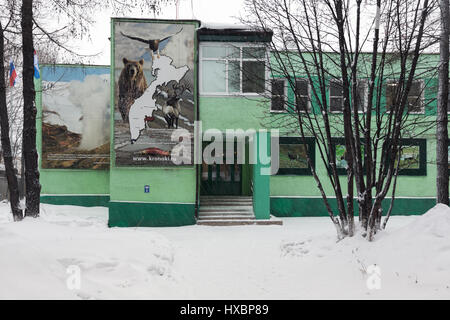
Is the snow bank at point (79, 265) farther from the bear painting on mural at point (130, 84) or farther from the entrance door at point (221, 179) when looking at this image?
the entrance door at point (221, 179)

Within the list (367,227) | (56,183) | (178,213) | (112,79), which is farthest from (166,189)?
(367,227)

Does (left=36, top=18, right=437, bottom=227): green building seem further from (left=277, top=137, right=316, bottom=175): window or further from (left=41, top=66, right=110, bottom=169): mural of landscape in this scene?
(left=41, top=66, right=110, bottom=169): mural of landscape

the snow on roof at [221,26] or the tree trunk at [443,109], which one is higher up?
the snow on roof at [221,26]

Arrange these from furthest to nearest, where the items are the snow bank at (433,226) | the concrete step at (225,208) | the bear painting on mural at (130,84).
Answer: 1. the concrete step at (225,208)
2. the bear painting on mural at (130,84)
3. the snow bank at (433,226)

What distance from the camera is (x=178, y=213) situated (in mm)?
14219

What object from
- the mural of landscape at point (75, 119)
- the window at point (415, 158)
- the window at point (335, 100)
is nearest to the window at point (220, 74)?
the window at point (335, 100)

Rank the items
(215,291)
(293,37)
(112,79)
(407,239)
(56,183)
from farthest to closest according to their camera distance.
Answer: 1. (56,183)
2. (112,79)
3. (293,37)
4. (407,239)
5. (215,291)

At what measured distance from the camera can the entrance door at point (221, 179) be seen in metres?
18.0

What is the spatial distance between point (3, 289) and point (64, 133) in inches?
602

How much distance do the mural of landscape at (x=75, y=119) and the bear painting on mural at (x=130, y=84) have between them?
15.5ft

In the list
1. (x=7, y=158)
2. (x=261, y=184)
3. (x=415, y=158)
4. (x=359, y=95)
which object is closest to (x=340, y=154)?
(x=415, y=158)

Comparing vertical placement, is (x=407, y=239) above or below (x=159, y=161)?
below

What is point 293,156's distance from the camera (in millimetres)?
16688
